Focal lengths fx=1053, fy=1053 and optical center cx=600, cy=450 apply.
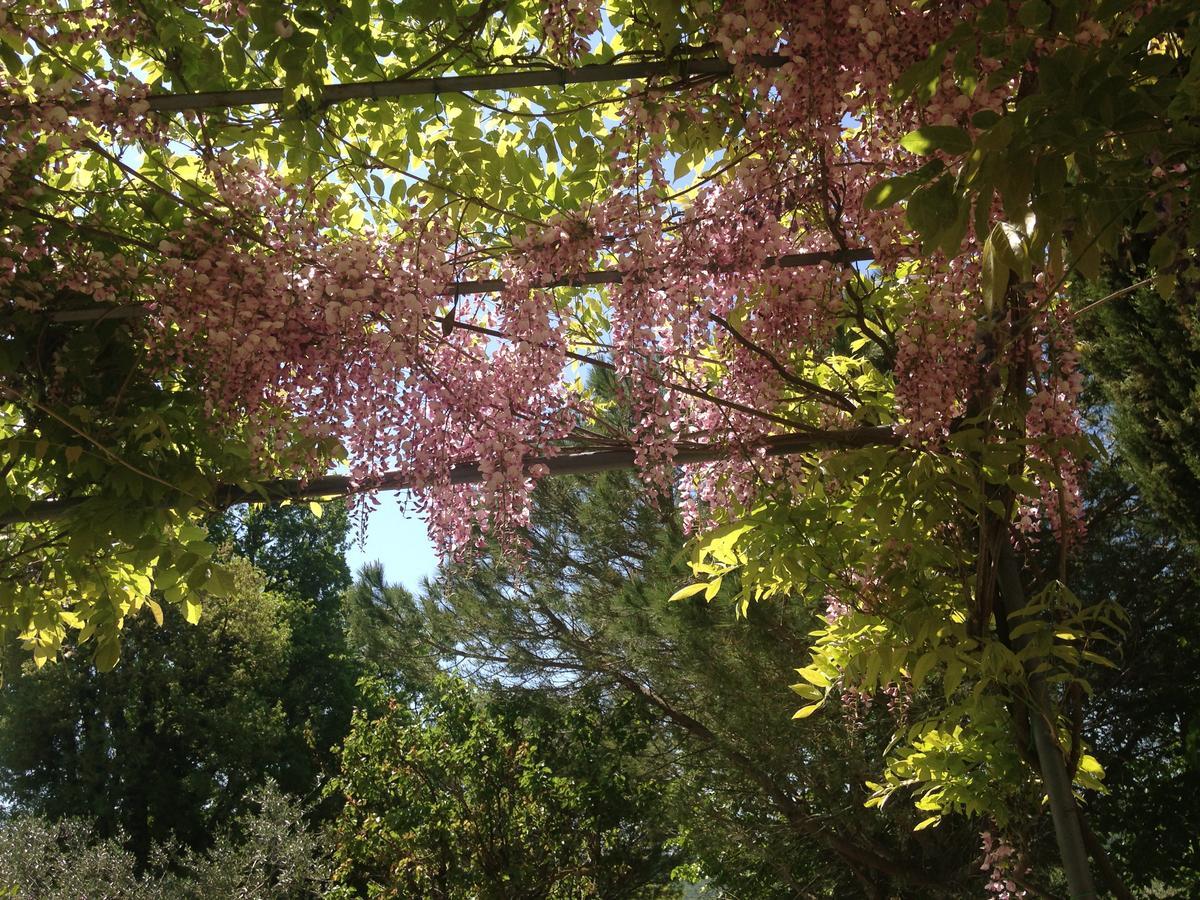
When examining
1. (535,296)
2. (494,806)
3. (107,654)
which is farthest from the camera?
(494,806)

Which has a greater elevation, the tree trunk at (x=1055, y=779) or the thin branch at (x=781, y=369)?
the thin branch at (x=781, y=369)

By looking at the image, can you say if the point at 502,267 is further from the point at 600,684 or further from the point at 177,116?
the point at 600,684

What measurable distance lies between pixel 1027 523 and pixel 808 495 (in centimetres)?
55

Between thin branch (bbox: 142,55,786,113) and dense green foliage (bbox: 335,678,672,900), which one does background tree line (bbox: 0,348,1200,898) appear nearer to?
dense green foliage (bbox: 335,678,672,900)

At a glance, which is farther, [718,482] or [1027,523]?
[1027,523]

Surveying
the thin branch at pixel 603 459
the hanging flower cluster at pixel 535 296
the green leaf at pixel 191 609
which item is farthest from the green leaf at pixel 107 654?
the hanging flower cluster at pixel 535 296

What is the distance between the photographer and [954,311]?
82.7 inches

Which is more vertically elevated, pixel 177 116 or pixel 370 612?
pixel 370 612

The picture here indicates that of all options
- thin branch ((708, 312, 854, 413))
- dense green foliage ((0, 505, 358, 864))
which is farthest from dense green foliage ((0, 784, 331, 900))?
thin branch ((708, 312, 854, 413))

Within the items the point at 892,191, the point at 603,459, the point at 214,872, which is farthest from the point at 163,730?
the point at 892,191

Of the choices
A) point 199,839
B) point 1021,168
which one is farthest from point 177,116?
point 199,839

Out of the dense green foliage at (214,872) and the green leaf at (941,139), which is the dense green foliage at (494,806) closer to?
the dense green foliage at (214,872)

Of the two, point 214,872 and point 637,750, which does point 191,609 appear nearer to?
point 637,750

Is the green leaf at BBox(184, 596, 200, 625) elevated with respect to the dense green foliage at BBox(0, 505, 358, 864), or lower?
lower
